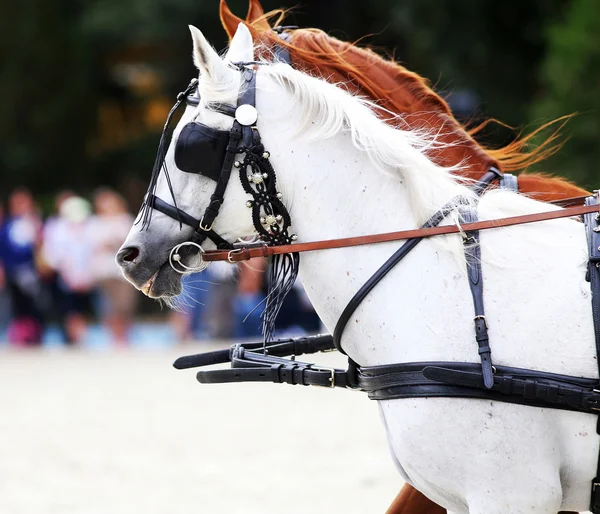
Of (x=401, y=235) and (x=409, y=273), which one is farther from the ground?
(x=401, y=235)

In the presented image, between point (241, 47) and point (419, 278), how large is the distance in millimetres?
1018

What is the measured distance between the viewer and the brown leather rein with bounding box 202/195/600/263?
10.4 feet

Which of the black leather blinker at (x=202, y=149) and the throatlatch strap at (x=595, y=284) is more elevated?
the black leather blinker at (x=202, y=149)

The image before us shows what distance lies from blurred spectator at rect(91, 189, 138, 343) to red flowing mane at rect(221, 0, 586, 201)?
31.9 feet

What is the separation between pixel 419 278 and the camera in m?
3.17

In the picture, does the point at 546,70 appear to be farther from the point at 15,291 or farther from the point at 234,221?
the point at 234,221

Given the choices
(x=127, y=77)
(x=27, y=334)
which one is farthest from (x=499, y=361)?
(x=127, y=77)

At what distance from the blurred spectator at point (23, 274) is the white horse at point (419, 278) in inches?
442

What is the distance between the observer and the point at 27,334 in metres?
14.4

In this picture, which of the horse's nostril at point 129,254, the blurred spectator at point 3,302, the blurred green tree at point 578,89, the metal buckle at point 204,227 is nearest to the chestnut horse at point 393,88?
the metal buckle at point 204,227

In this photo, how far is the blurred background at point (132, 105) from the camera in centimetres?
1191

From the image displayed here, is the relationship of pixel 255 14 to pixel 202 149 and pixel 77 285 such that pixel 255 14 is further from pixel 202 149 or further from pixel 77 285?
pixel 77 285

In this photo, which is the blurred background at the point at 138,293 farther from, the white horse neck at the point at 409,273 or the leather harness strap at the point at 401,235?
the white horse neck at the point at 409,273

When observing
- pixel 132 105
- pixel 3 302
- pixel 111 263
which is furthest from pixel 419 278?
pixel 132 105
